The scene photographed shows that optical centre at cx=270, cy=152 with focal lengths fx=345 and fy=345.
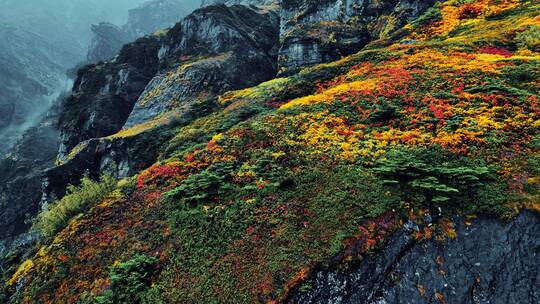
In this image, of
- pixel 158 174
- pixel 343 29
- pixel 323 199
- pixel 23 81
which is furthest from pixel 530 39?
pixel 23 81

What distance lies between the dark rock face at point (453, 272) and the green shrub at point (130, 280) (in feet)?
23.6

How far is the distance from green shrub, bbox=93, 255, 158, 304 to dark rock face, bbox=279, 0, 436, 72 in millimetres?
44756

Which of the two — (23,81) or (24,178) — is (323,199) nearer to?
(24,178)

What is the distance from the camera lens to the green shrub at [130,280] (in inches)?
605

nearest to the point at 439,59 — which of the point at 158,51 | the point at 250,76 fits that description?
the point at 250,76

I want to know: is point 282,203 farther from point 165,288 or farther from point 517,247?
point 517,247

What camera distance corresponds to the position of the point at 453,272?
42.1 feet

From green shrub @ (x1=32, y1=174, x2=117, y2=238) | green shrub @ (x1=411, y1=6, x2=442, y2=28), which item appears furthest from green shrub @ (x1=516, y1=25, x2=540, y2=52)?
green shrub @ (x1=32, y1=174, x2=117, y2=238)

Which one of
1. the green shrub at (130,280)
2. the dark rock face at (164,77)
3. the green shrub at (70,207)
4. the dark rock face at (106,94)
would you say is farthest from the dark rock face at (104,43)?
the green shrub at (130,280)

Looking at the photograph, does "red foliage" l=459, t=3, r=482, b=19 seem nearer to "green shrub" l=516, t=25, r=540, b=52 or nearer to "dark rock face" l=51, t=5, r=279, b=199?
"green shrub" l=516, t=25, r=540, b=52

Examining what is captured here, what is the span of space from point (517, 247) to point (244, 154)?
53.6 ft

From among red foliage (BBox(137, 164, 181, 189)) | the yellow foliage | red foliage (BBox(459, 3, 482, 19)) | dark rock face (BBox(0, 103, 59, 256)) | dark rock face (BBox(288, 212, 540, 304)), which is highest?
red foliage (BBox(459, 3, 482, 19))

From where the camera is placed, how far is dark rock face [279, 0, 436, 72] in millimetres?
55875

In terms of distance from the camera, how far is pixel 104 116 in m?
63.0
